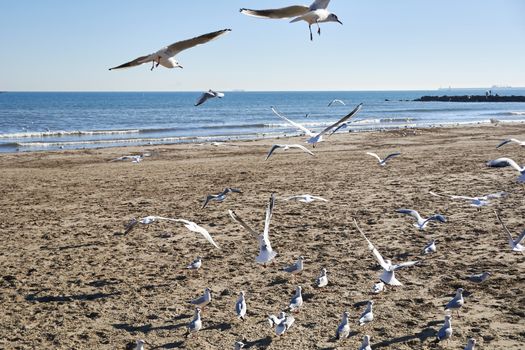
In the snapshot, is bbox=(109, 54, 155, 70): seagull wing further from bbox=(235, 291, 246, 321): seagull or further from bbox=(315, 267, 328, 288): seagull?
A: bbox=(315, 267, 328, 288): seagull

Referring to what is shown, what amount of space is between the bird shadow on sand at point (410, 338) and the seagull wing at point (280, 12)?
341cm

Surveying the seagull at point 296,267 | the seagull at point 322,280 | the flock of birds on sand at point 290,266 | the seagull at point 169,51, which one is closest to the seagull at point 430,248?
the flock of birds on sand at point 290,266

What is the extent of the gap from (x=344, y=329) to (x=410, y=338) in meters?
0.69

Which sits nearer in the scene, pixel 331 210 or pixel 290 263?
pixel 290 263

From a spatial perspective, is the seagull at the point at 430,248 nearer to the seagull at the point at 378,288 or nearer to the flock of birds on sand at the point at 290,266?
the flock of birds on sand at the point at 290,266

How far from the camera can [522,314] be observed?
6.11 m

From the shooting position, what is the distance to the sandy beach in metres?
5.96

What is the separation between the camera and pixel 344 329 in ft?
18.5

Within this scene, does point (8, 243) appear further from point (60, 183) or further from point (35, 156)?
point (35, 156)

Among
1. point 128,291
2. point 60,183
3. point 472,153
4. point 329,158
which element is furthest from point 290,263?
point 472,153

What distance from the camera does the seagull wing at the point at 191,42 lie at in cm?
390

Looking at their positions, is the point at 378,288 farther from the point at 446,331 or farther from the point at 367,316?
the point at 446,331

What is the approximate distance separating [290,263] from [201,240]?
77.5 inches

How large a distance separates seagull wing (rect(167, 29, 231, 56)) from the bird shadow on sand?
348 centimetres
